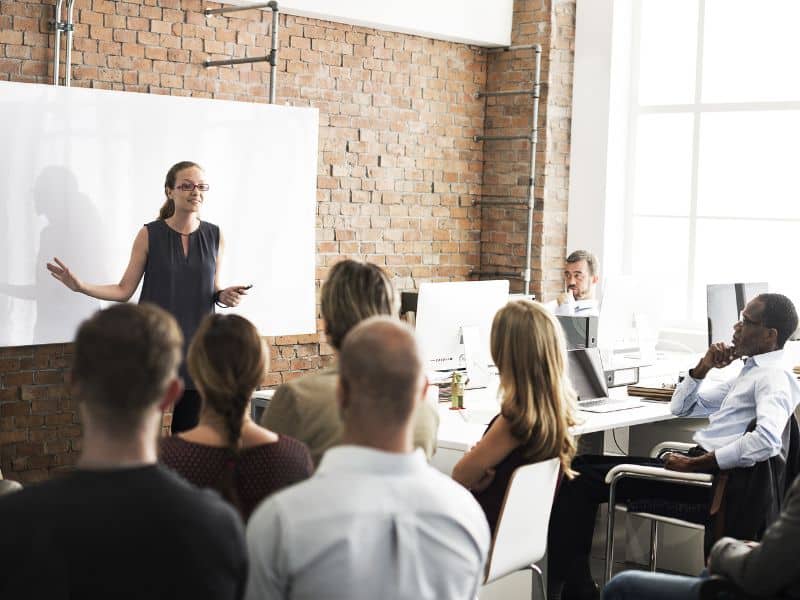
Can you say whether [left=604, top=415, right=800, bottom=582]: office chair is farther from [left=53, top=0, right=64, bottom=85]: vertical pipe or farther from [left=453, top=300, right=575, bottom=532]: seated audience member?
[left=53, top=0, right=64, bottom=85]: vertical pipe

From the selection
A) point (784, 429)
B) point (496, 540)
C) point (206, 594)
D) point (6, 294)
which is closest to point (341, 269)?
point (496, 540)

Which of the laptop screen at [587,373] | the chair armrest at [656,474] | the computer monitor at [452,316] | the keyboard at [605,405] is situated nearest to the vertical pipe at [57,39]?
the computer monitor at [452,316]

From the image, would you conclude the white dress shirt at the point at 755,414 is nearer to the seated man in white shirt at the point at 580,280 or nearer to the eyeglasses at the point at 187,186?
the eyeglasses at the point at 187,186

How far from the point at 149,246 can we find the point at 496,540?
Result: 231 centimetres

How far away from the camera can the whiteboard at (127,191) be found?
5.11 metres

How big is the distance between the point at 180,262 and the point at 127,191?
32.9 inches

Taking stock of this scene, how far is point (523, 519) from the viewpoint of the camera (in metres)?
3.33

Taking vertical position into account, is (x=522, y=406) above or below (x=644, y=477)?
above

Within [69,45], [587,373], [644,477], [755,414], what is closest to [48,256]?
[69,45]

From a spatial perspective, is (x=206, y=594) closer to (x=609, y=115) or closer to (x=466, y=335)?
(x=466, y=335)

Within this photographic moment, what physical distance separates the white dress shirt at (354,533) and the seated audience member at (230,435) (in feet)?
1.48

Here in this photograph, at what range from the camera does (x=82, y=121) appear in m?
5.32

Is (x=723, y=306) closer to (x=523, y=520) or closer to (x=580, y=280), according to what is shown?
(x=580, y=280)

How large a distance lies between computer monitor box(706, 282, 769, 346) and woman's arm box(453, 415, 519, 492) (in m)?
2.35
